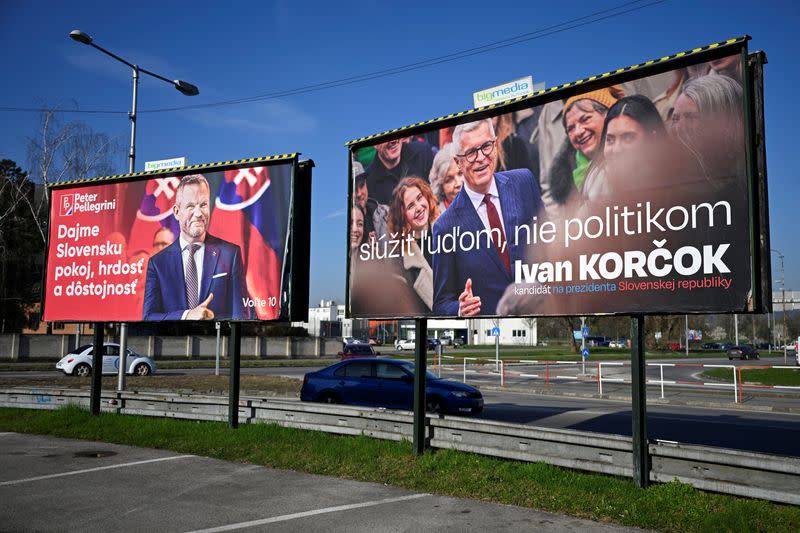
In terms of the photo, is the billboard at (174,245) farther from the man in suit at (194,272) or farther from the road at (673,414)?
the road at (673,414)

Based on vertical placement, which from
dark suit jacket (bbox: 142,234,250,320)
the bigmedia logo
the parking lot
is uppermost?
the bigmedia logo

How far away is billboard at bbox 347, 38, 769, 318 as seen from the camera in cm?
698

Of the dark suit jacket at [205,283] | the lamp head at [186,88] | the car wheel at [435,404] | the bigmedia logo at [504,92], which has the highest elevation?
the lamp head at [186,88]

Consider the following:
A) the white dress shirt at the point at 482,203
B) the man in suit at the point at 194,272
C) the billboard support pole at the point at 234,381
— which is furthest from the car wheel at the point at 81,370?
the white dress shirt at the point at 482,203

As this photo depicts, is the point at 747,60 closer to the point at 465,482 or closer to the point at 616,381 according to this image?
the point at 465,482

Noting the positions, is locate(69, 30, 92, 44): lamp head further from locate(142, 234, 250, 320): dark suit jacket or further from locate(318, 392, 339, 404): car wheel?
locate(318, 392, 339, 404): car wheel

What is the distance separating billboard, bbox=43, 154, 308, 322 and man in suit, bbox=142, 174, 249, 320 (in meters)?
0.02

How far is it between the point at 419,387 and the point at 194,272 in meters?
5.28

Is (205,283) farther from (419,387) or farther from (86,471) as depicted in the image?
(419,387)

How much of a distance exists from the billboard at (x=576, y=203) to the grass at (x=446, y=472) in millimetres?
1991

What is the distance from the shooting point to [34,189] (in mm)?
44500

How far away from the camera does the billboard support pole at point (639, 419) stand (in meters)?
7.38

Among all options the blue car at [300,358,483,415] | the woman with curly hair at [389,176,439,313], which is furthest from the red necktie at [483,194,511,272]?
the blue car at [300,358,483,415]

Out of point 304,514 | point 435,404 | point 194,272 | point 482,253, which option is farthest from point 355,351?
point 304,514
